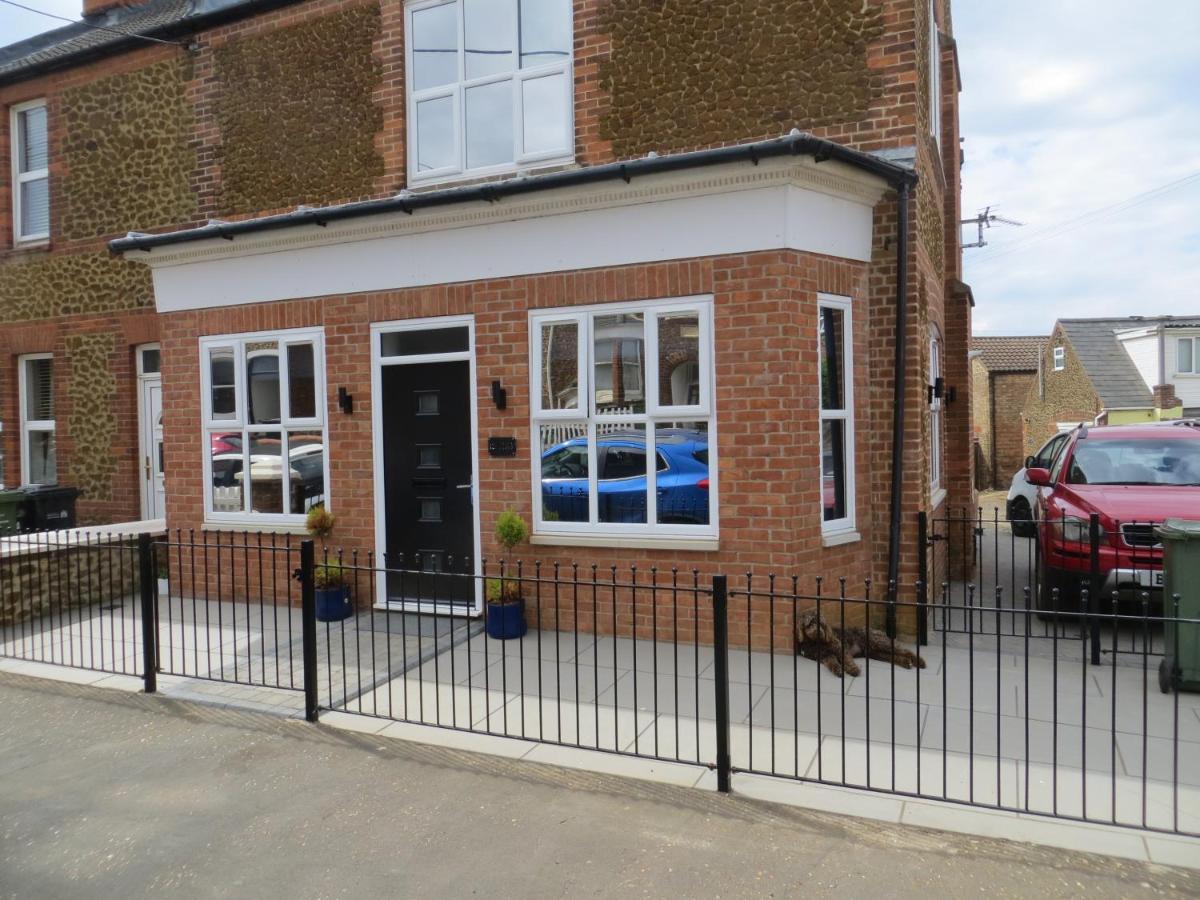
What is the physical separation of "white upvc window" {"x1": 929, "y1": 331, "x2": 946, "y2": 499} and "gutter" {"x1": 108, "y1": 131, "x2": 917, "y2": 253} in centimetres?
207

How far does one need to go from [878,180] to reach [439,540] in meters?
4.78

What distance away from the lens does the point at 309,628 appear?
17.2 feet

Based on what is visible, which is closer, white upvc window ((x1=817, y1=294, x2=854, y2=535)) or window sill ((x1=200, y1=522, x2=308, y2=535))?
white upvc window ((x1=817, y1=294, x2=854, y2=535))

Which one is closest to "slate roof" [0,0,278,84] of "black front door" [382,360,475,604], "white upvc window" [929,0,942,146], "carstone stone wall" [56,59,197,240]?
"carstone stone wall" [56,59,197,240]

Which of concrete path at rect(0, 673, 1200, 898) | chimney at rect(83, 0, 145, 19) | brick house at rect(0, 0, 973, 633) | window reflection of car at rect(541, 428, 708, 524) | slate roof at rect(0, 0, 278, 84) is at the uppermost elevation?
chimney at rect(83, 0, 145, 19)

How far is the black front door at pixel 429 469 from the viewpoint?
768 centimetres

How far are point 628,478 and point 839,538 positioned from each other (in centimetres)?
173

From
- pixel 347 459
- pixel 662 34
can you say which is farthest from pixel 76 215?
pixel 662 34

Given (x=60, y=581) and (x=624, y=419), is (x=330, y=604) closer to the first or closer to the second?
(x=60, y=581)

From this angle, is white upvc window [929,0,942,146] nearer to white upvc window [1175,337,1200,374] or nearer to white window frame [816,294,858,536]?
white window frame [816,294,858,536]

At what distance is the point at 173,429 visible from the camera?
8.87m

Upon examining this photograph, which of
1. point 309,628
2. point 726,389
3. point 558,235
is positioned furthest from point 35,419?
point 726,389

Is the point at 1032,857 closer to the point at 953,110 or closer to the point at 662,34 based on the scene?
the point at 662,34

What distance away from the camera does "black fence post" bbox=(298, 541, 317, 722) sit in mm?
5219
